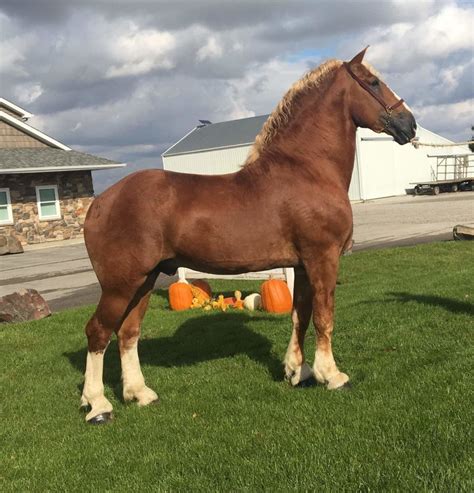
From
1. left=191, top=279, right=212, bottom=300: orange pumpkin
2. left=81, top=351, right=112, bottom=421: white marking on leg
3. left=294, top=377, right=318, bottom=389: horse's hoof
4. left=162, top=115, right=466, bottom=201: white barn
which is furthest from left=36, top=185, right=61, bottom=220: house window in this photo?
left=294, top=377, right=318, bottom=389: horse's hoof

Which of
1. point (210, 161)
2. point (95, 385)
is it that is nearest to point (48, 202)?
point (210, 161)

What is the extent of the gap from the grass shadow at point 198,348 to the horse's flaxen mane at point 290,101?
220 centimetres

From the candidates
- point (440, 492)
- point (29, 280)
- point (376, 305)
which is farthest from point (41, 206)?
point (440, 492)

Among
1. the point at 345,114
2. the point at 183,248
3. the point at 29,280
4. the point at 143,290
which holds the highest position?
the point at 345,114

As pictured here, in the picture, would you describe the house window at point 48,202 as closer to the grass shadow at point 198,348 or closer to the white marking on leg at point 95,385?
the grass shadow at point 198,348

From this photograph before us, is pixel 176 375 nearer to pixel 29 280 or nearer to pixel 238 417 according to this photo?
pixel 238 417

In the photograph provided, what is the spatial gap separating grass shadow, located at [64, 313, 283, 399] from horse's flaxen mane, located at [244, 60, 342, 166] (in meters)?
Answer: 2.20

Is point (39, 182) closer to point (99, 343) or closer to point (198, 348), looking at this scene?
point (198, 348)

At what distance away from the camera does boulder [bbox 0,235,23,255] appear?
23.5 metres

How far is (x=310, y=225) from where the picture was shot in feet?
14.8

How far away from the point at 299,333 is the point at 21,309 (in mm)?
6238

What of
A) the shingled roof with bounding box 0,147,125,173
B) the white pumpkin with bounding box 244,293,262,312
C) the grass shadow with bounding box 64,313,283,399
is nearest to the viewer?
the grass shadow with bounding box 64,313,283,399

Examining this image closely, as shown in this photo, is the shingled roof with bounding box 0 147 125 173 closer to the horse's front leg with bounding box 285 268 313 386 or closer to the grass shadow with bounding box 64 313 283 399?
the grass shadow with bounding box 64 313 283 399

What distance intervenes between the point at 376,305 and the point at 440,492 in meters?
4.88
